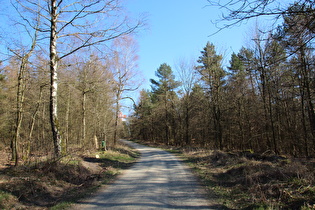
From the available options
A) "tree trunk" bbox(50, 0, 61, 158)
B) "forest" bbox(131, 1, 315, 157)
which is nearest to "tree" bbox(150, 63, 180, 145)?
"forest" bbox(131, 1, 315, 157)

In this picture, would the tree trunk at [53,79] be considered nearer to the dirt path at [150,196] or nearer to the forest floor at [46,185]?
the forest floor at [46,185]

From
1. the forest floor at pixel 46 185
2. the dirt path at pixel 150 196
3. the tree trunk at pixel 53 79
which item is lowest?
the dirt path at pixel 150 196

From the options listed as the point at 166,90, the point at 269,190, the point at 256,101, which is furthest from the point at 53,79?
the point at 166,90

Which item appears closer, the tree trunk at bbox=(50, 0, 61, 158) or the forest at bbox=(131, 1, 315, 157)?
the tree trunk at bbox=(50, 0, 61, 158)

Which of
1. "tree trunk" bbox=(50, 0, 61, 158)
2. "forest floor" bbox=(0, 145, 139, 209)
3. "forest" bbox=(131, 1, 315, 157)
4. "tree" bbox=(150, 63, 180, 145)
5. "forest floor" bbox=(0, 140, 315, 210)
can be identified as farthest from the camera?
"tree" bbox=(150, 63, 180, 145)

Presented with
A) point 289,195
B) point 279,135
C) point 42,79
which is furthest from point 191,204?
point 279,135

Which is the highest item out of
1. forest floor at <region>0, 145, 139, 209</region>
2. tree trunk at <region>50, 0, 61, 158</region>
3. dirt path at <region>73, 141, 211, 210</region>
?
tree trunk at <region>50, 0, 61, 158</region>

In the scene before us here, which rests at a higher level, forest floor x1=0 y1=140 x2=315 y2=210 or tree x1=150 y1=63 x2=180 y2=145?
tree x1=150 y1=63 x2=180 y2=145

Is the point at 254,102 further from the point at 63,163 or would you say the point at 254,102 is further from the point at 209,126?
the point at 63,163

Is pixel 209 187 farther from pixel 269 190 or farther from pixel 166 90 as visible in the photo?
pixel 166 90

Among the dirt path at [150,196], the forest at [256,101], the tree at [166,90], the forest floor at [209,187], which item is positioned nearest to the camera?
the forest floor at [209,187]

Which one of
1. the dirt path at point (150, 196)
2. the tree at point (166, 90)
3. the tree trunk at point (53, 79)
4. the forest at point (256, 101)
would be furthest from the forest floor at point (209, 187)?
the tree at point (166, 90)

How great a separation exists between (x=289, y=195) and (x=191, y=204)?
2232 mm

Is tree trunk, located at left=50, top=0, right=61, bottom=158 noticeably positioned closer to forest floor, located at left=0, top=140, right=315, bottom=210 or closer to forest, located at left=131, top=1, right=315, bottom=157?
forest floor, located at left=0, top=140, right=315, bottom=210
